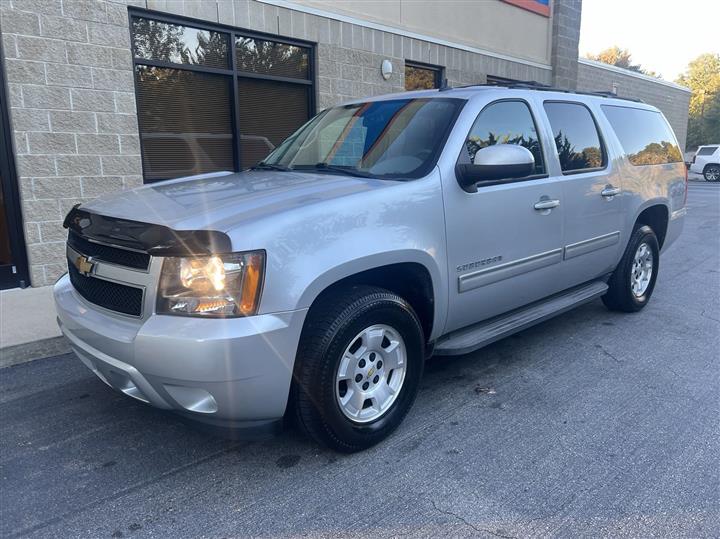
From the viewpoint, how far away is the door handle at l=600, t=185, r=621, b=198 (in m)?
4.70

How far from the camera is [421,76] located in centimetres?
1082

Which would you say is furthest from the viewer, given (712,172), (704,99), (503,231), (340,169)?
(704,99)

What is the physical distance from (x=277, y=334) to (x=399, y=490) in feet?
3.11

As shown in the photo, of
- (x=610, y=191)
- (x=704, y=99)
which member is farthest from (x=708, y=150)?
(x=704, y=99)

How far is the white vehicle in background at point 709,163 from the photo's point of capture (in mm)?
28031

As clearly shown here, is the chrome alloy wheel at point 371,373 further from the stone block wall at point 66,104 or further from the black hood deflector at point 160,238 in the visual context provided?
the stone block wall at point 66,104

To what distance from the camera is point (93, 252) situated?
3002 millimetres

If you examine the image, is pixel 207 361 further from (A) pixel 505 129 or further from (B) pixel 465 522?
(A) pixel 505 129

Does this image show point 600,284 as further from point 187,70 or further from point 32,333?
point 187,70

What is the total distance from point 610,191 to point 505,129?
1377 millimetres

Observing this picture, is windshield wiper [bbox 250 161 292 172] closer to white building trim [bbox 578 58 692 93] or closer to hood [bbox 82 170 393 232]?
hood [bbox 82 170 393 232]

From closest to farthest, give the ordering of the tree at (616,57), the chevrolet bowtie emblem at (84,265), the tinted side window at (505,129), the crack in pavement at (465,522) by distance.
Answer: the crack in pavement at (465,522) < the chevrolet bowtie emblem at (84,265) < the tinted side window at (505,129) < the tree at (616,57)

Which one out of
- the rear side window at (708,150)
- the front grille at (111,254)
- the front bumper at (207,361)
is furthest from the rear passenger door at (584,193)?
the rear side window at (708,150)

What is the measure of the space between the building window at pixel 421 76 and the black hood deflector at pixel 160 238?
8384 millimetres
